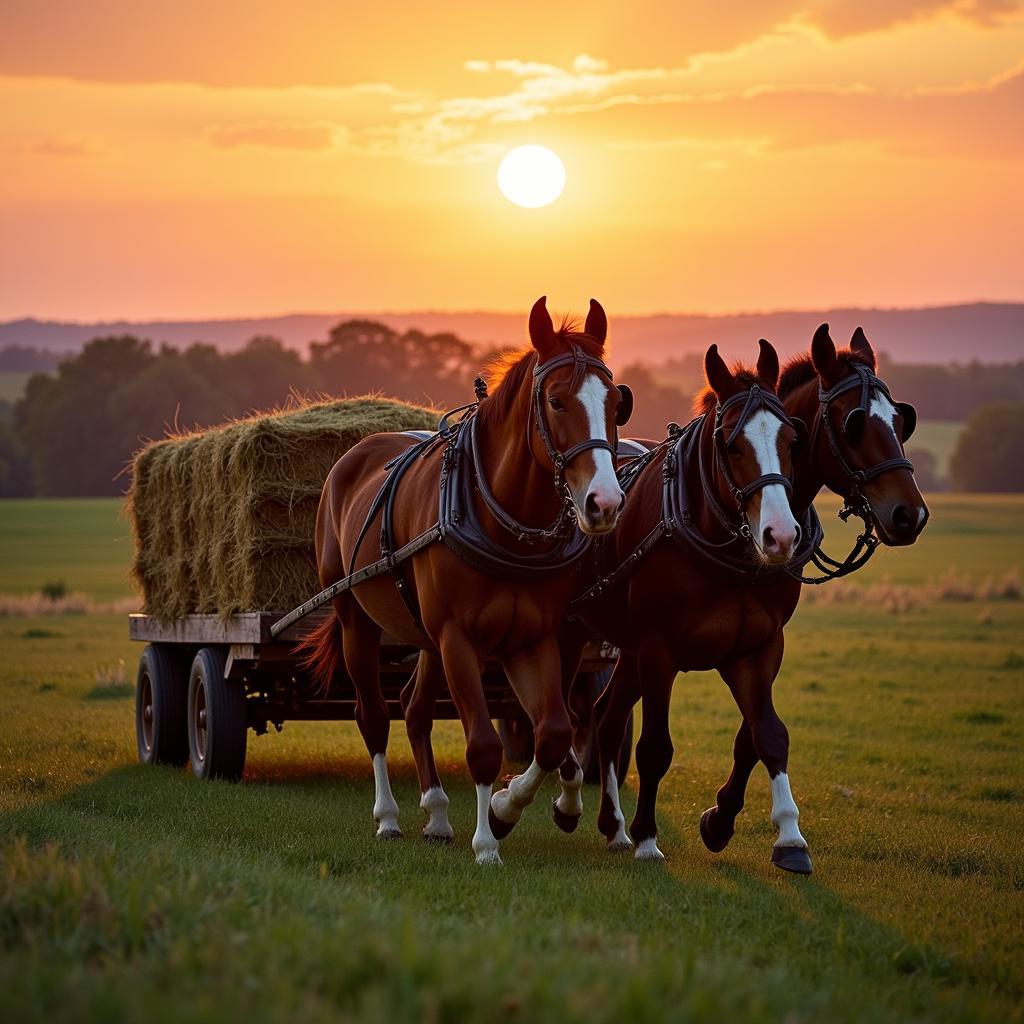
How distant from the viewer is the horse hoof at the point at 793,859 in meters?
6.79

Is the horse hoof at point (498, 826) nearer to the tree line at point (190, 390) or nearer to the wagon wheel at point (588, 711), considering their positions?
the wagon wheel at point (588, 711)

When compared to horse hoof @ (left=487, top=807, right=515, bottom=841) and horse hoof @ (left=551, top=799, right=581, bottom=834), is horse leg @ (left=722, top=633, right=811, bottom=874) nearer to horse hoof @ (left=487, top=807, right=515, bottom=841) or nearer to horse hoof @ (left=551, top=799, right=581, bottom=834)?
horse hoof @ (left=551, top=799, right=581, bottom=834)

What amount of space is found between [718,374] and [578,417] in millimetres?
869

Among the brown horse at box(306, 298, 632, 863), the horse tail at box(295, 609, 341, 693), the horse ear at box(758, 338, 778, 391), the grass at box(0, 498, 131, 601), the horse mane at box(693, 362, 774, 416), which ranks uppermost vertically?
the horse ear at box(758, 338, 778, 391)

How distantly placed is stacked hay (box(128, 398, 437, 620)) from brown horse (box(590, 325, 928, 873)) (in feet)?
10.0

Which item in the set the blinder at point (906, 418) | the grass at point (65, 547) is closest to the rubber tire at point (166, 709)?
the blinder at point (906, 418)

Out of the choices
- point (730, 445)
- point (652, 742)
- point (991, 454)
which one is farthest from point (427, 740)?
point (991, 454)

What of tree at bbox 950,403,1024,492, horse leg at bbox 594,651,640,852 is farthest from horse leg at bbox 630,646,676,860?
tree at bbox 950,403,1024,492

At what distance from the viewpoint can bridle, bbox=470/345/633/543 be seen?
6344mm

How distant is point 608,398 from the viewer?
253 inches

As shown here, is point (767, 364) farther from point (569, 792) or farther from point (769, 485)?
point (569, 792)

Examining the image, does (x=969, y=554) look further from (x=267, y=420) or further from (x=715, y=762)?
(x=267, y=420)

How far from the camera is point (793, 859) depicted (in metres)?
6.82

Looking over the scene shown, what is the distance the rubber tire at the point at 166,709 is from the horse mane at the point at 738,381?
4.82 meters
